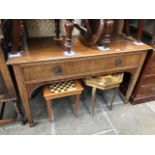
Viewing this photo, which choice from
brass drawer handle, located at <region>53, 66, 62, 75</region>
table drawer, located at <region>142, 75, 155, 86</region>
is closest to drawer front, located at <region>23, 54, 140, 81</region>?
brass drawer handle, located at <region>53, 66, 62, 75</region>

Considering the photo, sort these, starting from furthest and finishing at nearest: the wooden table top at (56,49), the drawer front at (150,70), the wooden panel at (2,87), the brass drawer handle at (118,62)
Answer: the drawer front at (150,70) < the brass drawer handle at (118,62) < the wooden panel at (2,87) < the wooden table top at (56,49)

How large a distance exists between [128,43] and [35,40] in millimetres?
916

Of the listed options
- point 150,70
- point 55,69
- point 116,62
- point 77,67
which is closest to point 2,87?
point 55,69

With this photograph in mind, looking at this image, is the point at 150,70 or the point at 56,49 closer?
the point at 56,49

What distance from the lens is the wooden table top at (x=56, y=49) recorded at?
3.59ft

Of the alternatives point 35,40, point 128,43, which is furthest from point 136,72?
point 35,40

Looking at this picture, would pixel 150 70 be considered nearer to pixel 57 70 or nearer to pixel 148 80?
pixel 148 80

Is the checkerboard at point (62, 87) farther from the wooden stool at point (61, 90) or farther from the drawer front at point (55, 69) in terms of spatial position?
the drawer front at point (55, 69)

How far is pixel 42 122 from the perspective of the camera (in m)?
1.56

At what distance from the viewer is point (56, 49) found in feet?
4.07

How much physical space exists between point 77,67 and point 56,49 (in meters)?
0.24

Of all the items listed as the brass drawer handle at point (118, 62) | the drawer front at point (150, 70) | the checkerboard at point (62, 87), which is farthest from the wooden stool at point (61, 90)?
the drawer front at point (150, 70)

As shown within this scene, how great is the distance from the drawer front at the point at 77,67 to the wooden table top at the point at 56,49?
0.18 feet
